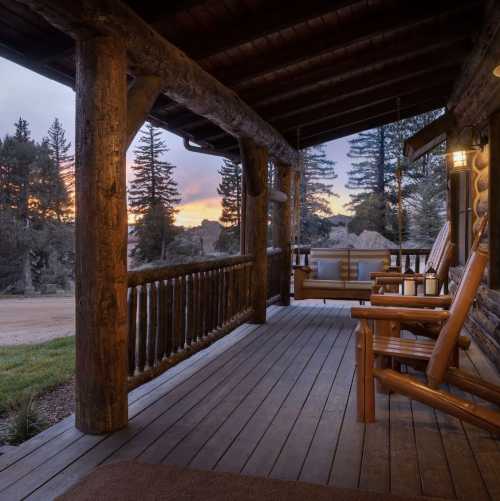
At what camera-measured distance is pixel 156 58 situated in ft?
10.4

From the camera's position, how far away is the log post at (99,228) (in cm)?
261

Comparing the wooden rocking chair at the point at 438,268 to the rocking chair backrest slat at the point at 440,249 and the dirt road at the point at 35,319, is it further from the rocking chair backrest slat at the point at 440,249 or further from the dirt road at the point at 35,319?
the dirt road at the point at 35,319

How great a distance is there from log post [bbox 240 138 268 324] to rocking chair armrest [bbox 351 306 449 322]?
10.4 feet

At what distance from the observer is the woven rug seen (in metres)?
1.98

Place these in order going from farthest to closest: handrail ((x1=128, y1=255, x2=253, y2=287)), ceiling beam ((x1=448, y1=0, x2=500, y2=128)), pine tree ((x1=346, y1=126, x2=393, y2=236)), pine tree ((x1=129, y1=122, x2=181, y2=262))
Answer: pine tree ((x1=129, y1=122, x2=181, y2=262)) → pine tree ((x1=346, y1=126, x2=393, y2=236)) → ceiling beam ((x1=448, y1=0, x2=500, y2=128)) → handrail ((x1=128, y1=255, x2=253, y2=287))

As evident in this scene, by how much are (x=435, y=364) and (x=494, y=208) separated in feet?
7.21

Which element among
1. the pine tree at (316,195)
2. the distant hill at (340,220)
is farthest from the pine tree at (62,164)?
the distant hill at (340,220)

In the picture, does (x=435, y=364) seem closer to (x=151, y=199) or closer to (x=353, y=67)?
(x=353, y=67)

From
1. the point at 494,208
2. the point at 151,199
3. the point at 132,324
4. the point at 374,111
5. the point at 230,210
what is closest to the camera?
the point at 132,324

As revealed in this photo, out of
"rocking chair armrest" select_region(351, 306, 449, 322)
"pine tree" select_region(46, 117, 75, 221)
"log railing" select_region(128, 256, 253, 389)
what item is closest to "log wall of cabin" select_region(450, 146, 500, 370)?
"rocking chair armrest" select_region(351, 306, 449, 322)

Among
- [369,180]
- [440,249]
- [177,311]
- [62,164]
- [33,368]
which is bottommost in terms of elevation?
[33,368]

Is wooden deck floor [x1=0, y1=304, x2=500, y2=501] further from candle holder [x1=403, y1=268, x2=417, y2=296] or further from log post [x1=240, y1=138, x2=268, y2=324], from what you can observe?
log post [x1=240, y1=138, x2=268, y2=324]

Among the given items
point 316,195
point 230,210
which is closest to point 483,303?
point 316,195

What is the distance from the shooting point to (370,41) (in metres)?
4.52
